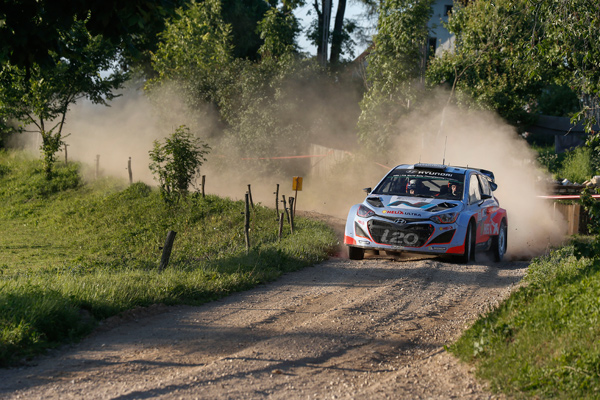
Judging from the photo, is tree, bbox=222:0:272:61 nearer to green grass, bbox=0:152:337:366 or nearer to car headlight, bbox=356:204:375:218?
→ green grass, bbox=0:152:337:366

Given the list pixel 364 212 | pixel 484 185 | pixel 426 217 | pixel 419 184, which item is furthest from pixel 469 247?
pixel 484 185

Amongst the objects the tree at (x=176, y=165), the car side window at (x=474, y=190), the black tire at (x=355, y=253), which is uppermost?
the tree at (x=176, y=165)

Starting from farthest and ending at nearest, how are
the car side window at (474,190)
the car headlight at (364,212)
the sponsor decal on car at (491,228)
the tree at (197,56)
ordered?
the tree at (197,56) < the sponsor decal on car at (491,228) < the car side window at (474,190) < the car headlight at (364,212)

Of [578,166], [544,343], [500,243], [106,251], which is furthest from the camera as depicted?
[578,166]

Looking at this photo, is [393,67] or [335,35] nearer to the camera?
[393,67]

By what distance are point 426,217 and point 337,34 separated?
30.1 m

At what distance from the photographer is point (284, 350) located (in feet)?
20.1

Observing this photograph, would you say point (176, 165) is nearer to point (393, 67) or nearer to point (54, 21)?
point (393, 67)

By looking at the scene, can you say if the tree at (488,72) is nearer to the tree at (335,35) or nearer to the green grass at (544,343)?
the tree at (335,35)

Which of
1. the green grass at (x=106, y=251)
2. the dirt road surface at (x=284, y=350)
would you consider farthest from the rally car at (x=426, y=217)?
the dirt road surface at (x=284, y=350)

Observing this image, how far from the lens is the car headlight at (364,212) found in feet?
38.7

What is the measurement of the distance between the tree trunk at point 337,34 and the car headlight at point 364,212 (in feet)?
94.5

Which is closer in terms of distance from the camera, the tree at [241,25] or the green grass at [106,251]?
the green grass at [106,251]

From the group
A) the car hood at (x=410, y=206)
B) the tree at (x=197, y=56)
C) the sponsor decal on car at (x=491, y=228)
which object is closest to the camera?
the car hood at (x=410, y=206)
